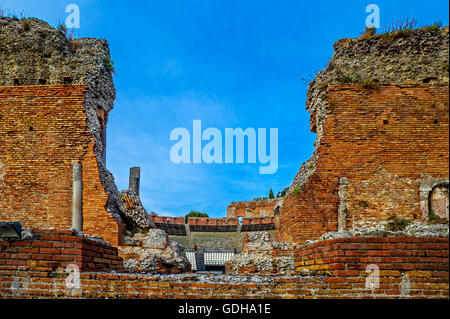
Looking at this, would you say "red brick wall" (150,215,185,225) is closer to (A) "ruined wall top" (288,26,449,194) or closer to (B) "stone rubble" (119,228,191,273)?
(B) "stone rubble" (119,228,191,273)

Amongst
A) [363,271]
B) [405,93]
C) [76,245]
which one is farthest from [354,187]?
[76,245]

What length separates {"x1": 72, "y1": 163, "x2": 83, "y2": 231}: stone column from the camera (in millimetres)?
7816

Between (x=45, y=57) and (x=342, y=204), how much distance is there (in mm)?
8060

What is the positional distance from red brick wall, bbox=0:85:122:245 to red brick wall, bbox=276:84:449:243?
4.71 m

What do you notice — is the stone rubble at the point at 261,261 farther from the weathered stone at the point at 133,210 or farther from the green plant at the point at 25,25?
the green plant at the point at 25,25

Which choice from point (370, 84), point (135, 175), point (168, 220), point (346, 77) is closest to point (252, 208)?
point (168, 220)

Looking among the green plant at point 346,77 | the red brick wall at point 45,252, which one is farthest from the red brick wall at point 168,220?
the red brick wall at point 45,252

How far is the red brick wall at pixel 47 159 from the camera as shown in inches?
311

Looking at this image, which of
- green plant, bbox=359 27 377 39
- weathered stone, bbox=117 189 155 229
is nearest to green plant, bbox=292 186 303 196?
weathered stone, bbox=117 189 155 229

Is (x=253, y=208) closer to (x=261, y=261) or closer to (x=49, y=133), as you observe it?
(x=261, y=261)

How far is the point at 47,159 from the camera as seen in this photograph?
805 centimetres
